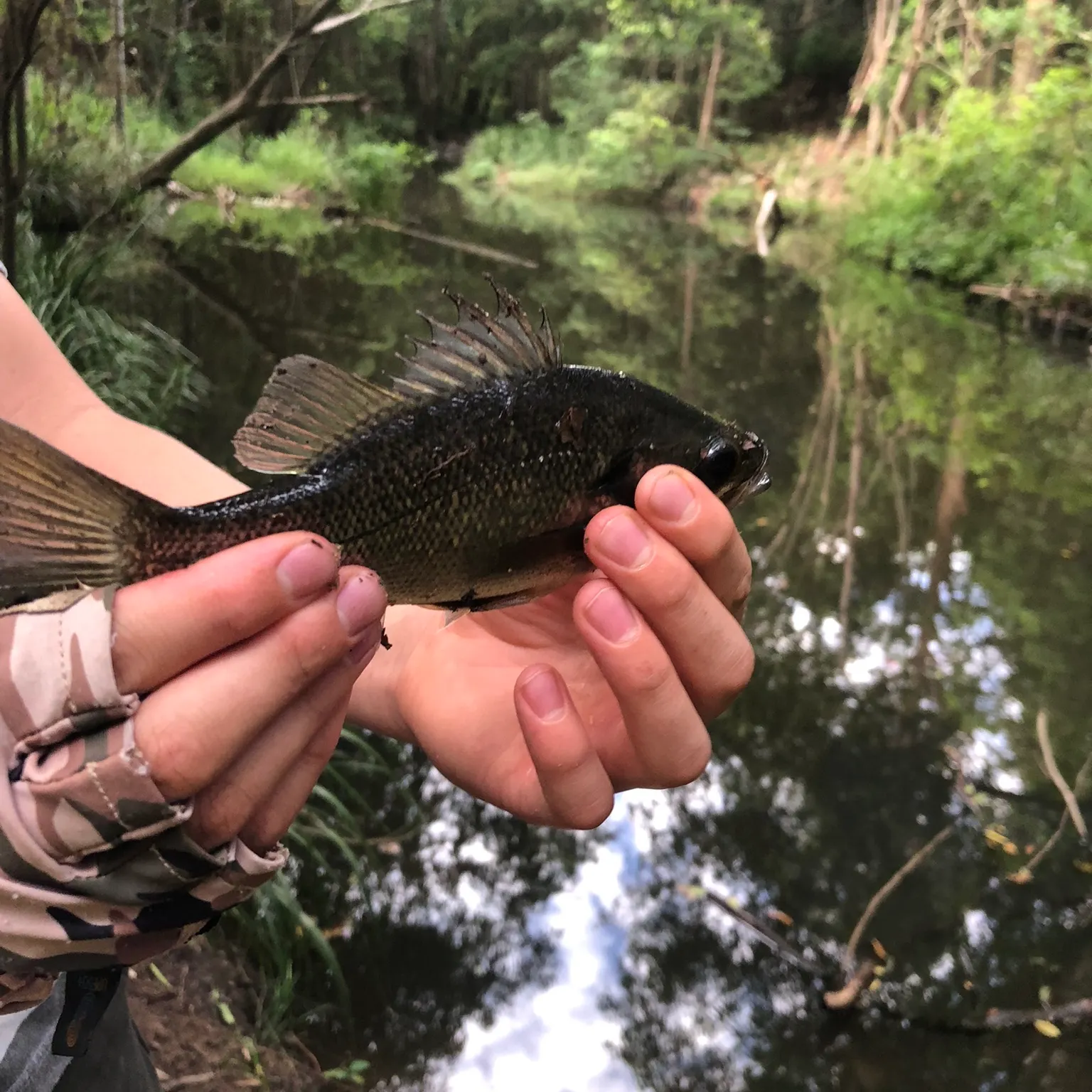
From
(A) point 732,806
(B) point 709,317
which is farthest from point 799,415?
(A) point 732,806

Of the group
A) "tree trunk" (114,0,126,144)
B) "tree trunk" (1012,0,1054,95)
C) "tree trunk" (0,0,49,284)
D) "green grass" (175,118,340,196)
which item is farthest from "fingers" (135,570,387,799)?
"tree trunk" (1012,0,1054,95)

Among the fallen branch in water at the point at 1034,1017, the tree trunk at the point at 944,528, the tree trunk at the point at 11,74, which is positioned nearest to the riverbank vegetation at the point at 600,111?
the tree trunk at the point at 11,74

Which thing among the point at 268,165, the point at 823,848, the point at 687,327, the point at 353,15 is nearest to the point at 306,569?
the point at 823,848

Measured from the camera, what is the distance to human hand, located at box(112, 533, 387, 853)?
3.12ft

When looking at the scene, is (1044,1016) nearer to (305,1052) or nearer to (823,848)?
(823,848)

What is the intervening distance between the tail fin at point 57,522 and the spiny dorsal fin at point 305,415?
0.19 meters

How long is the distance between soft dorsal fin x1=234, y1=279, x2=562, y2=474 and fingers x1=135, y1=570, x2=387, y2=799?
271 mm

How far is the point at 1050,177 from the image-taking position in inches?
565

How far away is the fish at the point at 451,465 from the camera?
111 centimetres

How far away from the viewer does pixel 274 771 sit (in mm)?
1067

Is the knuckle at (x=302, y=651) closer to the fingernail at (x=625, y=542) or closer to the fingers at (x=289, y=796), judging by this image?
the fingers at (x=289, y=796)

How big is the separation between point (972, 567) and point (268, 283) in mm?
9017

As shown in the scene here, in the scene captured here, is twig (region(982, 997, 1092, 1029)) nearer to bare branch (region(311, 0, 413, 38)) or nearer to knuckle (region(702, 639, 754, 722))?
knuckle (region(702, 639, 754, 722))

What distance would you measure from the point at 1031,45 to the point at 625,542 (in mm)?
24100
